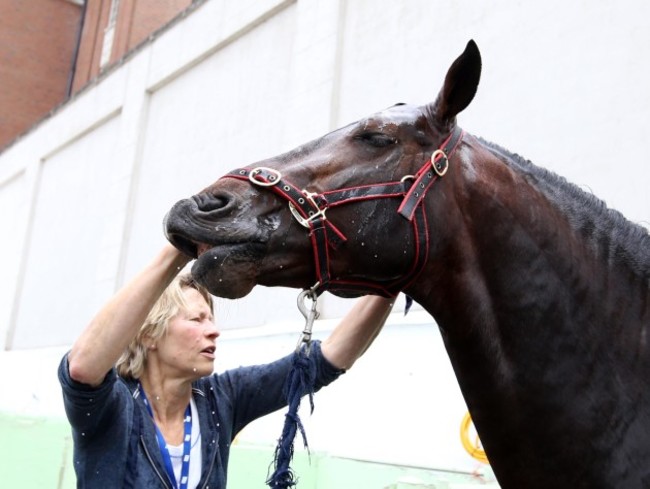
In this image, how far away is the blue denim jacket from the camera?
2.70m

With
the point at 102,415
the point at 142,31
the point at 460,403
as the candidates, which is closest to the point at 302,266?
the point at 102,415

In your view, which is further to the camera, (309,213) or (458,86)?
(458,86)

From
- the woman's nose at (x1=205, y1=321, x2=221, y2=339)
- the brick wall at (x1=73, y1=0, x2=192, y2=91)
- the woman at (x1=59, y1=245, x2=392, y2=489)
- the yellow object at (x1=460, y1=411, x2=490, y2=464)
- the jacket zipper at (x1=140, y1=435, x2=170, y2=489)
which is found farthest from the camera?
the brick wall at (x1=73, y1=0, x2=192, y2=91)

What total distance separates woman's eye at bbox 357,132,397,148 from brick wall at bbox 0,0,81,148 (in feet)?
85.3

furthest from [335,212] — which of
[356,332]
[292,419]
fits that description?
[356,332]

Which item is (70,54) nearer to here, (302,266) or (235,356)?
(235,356)

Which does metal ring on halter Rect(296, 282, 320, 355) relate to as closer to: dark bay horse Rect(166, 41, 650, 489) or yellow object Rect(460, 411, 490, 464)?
dark bay horse Rect(166, 41, 650, 489)

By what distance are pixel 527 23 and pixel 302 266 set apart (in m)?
5.26

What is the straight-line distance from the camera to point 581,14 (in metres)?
6.50

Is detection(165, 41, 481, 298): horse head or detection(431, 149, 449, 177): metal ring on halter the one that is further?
detection(431, 149, 449, 177): metal ring on halter

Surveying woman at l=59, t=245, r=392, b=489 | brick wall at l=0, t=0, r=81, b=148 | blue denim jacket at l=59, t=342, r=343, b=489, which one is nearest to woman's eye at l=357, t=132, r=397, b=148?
woman at l=59, t=245, r=392, b=489

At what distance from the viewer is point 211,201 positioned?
2.24 meters

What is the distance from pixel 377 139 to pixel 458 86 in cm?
28

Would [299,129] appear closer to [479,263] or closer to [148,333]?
[148,333]
